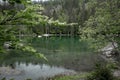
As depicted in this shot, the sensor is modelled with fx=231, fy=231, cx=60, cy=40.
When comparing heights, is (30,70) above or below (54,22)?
below

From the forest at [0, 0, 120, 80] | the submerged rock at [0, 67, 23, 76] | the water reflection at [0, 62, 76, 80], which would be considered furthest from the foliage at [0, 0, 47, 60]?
the submerged rock at [0, 67, 23, 76]

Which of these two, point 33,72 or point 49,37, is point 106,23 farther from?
point 49,37

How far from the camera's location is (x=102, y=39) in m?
19.6

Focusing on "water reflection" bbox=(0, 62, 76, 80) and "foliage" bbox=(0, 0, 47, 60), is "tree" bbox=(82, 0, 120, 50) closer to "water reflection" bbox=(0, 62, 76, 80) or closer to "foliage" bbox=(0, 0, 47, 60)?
"water reflection" bbox=(0, 62, 76, 80)

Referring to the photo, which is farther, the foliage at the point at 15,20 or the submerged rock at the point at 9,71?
the submerged rock at the point at 9,71

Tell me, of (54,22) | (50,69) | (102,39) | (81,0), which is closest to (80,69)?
(50,69)

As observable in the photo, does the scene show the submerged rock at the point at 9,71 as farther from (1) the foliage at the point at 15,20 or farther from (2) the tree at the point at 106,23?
(1) the foliage at the point at 15,20

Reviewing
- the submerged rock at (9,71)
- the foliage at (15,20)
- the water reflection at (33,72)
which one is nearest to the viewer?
the foliage at (15,20)

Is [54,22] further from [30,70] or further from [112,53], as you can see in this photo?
[112,53]

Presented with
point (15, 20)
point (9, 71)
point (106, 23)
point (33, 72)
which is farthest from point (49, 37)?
point (9, 71)

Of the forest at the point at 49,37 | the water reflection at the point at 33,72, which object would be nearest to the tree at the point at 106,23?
the forest at the point at 49,37

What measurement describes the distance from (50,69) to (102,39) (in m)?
12.1

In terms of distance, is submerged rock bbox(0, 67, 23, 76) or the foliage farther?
submerged rock bbox(0, 67, 23, 76)

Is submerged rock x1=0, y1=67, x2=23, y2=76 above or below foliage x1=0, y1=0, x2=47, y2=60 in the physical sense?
below
